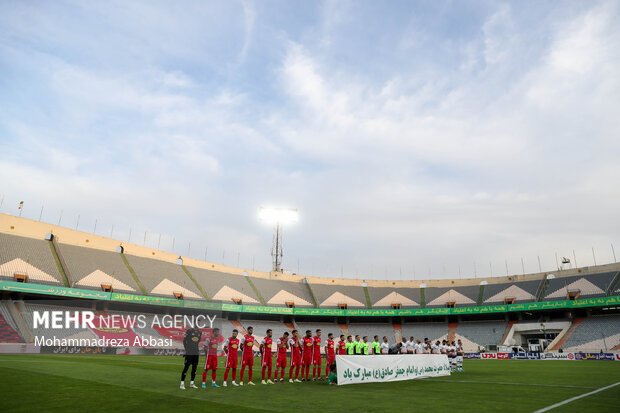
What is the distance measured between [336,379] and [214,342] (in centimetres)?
484

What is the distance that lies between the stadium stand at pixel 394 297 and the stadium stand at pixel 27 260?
44.3 metres

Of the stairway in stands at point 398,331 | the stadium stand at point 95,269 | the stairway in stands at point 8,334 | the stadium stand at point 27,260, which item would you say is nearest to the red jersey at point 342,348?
the stairway in stands at point 8,334

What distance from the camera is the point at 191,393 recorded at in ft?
37.1

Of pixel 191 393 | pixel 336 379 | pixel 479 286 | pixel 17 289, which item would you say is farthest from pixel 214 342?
pixel 479 286

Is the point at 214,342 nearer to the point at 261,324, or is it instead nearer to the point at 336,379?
the point at 336,379

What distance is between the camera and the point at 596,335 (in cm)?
4825

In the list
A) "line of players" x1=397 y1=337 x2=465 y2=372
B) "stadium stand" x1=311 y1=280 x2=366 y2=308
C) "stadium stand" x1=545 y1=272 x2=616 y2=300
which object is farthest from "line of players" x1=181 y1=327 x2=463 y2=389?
"stadium stand" x1=545 y1=272 x2=616 y2=300

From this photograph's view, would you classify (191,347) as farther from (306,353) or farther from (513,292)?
(513,292)

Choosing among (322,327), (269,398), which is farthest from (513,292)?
(269,398)

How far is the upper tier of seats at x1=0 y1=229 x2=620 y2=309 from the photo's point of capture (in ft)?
146

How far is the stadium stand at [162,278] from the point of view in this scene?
167ft

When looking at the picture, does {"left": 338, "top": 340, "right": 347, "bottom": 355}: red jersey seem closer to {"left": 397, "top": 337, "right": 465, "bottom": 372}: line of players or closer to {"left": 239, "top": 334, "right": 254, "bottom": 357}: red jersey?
{"left": 397, "top": 337, "right": 465, "bottom": 372}: line of players

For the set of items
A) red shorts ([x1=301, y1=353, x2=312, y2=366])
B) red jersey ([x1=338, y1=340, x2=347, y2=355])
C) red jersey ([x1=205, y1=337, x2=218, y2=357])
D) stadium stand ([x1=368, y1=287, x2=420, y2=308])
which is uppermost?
stadium stand ([x1=368, y1=287, x2=420, y2=308])

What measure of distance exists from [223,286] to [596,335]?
1899 inches
